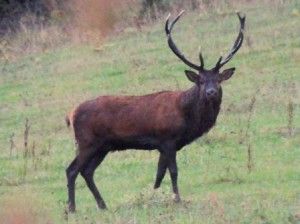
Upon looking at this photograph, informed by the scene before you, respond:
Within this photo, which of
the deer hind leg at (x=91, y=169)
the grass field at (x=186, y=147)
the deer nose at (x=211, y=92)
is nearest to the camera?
the grass field at (x=186, y=147)

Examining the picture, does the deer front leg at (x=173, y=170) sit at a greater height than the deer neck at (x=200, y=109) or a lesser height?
lesser

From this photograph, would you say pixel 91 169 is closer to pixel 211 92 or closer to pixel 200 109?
pixel 200 109

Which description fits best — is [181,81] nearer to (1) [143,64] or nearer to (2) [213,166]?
(1) [143,64]

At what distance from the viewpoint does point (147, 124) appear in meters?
12.8

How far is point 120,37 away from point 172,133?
14.4 m

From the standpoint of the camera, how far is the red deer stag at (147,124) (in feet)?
41.6

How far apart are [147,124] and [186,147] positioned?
12.0 ft

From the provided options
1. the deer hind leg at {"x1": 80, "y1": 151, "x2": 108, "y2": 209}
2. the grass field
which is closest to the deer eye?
the grass field

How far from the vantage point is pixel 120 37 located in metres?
26.9

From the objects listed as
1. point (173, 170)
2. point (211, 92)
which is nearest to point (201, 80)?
point (211, 92)

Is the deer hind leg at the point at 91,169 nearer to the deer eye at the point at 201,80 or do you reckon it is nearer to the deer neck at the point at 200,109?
the deer neck at the point at 200,109

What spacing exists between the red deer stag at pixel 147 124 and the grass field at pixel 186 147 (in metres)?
0.50

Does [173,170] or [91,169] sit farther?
[91,169]

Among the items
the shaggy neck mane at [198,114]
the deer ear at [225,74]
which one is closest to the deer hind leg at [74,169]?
the shaggy neck mane at [198,114]
